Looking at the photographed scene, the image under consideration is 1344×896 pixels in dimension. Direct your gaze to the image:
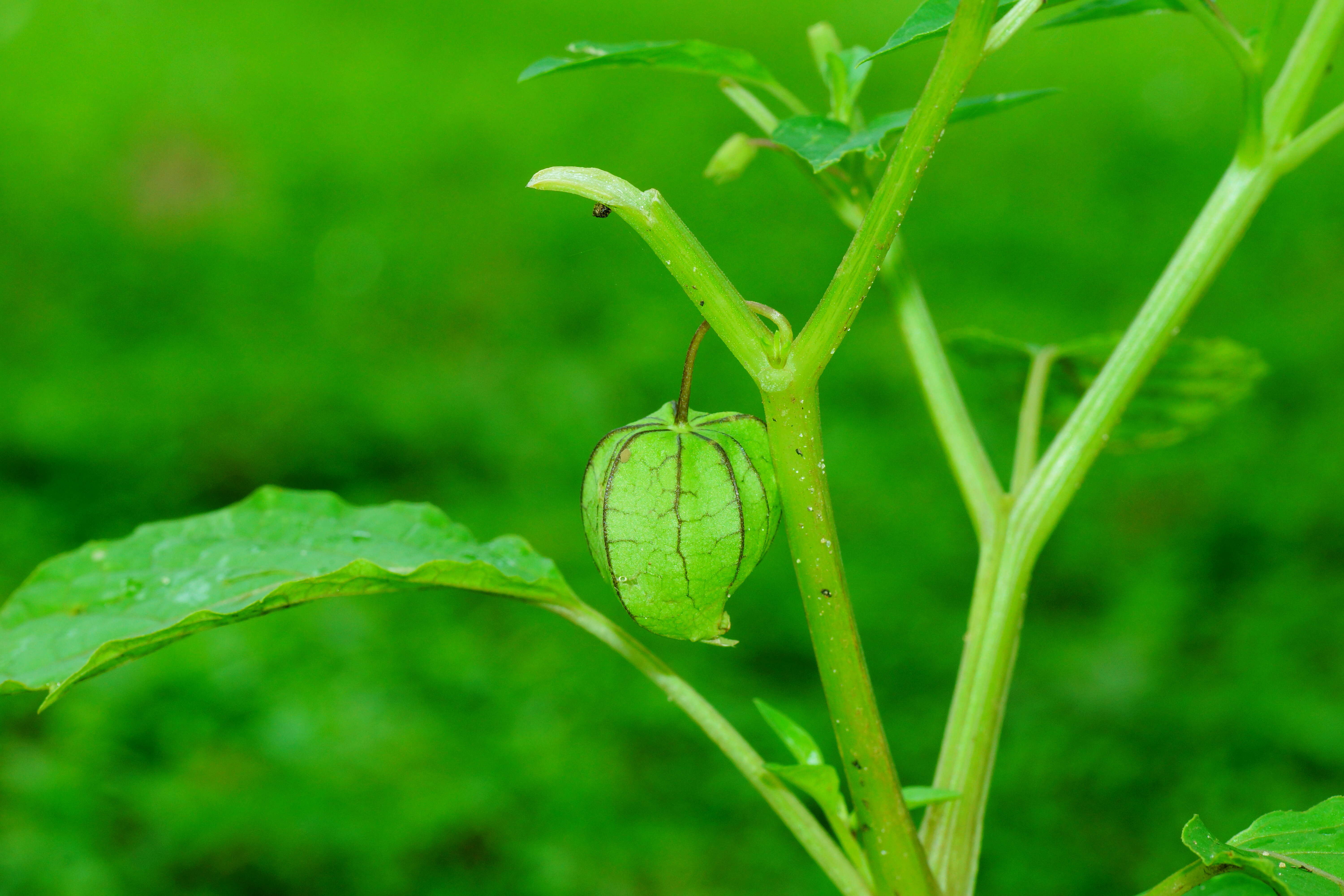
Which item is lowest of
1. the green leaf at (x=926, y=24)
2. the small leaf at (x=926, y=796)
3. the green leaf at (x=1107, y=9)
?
the small leaf at (x=926, y=796)

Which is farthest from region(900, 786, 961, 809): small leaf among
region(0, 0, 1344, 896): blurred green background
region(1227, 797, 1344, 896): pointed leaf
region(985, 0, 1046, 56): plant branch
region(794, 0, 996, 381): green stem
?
region(0, 0, 1344, 896): blurred green background

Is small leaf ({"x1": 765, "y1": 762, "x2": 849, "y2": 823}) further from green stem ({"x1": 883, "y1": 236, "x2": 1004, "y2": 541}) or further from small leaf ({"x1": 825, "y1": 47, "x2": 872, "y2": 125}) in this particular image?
small leaf ({"x1": 825, "y1": 47, "x2": 872, "y2": 125})

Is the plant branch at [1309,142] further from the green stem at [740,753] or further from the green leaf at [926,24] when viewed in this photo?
the green stem at [740,753]

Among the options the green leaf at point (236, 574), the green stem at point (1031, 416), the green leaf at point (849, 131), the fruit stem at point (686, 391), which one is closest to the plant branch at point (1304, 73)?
the green leaf at point (849, 131)

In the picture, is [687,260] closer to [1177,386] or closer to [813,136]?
[813,136]

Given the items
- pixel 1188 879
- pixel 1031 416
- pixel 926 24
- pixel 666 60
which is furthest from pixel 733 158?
pixel 1188 879

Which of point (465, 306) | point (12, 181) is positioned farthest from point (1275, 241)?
point (12, 181)
